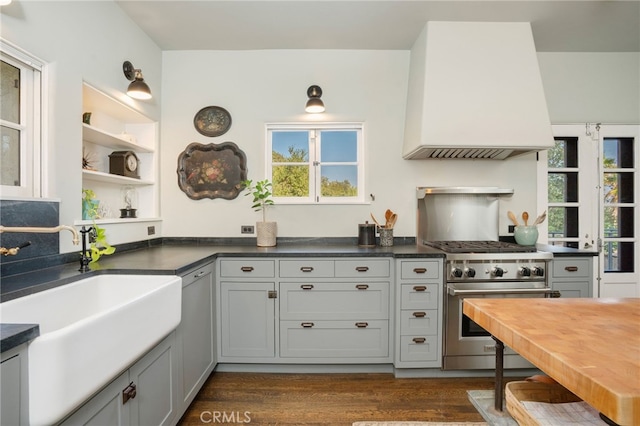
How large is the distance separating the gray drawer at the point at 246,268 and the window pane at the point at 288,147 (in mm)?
1143

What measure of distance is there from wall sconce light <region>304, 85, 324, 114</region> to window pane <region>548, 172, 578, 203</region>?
7.82 ft

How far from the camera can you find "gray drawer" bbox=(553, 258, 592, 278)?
2.47 metres

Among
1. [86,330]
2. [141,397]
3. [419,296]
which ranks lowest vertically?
[141,397]

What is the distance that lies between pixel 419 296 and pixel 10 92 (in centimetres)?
283

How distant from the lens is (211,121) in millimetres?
3047

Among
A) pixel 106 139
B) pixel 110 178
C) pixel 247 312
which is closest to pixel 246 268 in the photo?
pixel 247 312

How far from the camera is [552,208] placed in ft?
10.2

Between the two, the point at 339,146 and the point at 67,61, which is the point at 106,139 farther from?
the point at 339,146

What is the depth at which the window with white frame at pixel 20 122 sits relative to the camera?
1.62 metres

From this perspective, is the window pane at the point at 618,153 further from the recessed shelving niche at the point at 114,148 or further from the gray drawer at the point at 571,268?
the recessed shelving niche at the point at 114,148

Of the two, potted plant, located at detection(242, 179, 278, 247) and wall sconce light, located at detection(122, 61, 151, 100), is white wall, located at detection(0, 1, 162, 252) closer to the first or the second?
wall sconce light, located at detection(122, 61, 151, 100)

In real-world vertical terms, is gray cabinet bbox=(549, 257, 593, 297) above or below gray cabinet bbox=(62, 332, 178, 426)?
above

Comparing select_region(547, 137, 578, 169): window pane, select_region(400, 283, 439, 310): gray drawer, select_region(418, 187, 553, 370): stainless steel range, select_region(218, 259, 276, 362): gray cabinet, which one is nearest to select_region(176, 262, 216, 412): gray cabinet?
select_region(218, 259, 276, 362): gray cabinet

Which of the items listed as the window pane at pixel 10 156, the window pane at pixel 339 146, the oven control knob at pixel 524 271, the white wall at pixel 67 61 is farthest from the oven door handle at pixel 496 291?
the window pane at pixel 10 156
